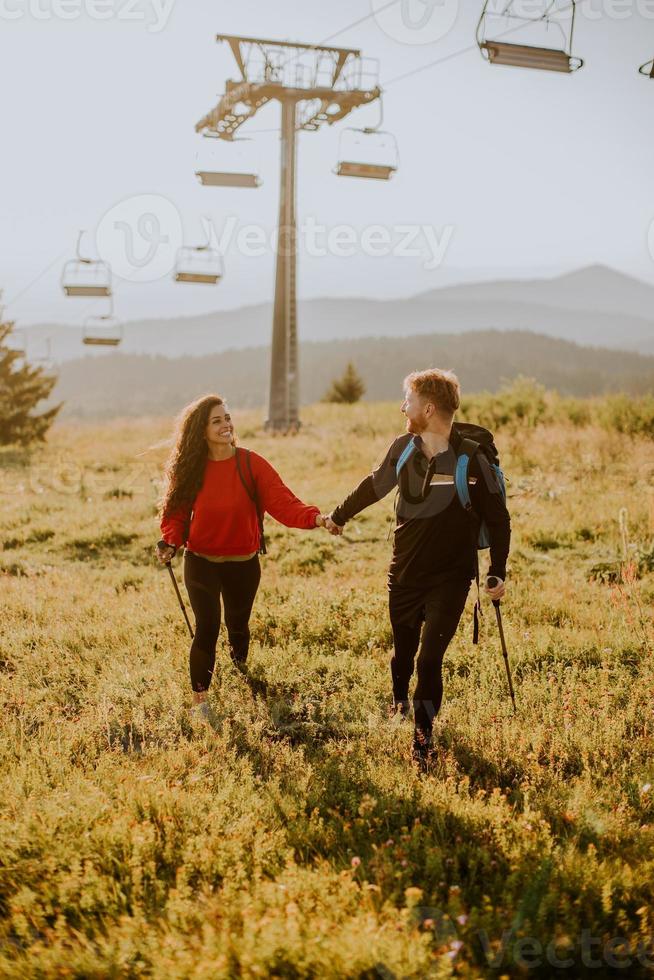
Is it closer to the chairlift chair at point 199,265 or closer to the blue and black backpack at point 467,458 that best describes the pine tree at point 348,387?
the chairlift chair at point 199,265

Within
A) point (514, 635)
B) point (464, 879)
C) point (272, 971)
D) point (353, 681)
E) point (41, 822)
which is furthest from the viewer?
point (514, 635)

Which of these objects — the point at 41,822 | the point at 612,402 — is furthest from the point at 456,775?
the point at 612,402

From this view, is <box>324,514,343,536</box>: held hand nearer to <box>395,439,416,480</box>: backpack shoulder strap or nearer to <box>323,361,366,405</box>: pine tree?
<box>395,439,416,480</box>: backpack shoulder strap

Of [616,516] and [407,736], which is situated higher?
[616,516]

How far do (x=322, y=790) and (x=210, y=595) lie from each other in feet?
5.74

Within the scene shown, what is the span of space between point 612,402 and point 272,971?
1843 cm

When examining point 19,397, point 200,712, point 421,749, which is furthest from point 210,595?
point 19,397

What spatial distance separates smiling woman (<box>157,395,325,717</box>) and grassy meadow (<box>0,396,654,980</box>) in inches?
27.8

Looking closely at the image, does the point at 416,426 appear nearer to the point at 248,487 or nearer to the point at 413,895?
the point at 248,487

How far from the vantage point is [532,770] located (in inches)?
189

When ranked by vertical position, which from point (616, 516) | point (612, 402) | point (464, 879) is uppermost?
point (612, 402)

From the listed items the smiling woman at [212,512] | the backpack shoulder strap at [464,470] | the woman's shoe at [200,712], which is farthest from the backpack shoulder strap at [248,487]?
the backpack shoulder strap at [464,470]

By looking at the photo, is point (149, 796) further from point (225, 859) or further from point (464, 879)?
point (464, 879)

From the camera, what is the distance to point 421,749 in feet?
16.4
